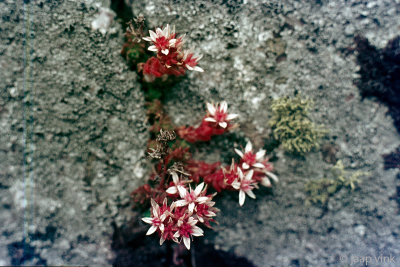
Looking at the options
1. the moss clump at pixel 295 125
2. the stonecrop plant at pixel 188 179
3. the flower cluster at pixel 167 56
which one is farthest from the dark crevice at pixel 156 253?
the flower cluster at pixel 167 56

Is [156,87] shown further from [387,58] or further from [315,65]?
[387,58]

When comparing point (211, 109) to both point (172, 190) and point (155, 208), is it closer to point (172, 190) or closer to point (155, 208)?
point (172, 190)

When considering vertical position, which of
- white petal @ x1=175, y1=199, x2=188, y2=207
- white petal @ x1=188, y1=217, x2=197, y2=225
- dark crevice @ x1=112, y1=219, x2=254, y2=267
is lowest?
dark crevice @ x1=112, y1=219, x2=254, y2=267

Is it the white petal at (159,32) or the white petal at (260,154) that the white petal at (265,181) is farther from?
the white petal at (159,32)

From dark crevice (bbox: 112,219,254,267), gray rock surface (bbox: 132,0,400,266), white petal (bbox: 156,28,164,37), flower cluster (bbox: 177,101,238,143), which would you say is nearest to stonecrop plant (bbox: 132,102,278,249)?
flower cluster (bbox: 177,101,238,143)

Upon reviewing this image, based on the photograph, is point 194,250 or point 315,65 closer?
point 315,65

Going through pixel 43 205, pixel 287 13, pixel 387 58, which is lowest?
pixel 43 205

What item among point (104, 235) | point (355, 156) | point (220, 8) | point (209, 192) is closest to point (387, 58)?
point (355, 156)

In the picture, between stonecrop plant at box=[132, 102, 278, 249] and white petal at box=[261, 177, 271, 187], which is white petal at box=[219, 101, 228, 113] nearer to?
stonecrop plant at box=[132, 102, 278, 249]
